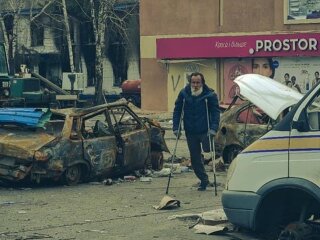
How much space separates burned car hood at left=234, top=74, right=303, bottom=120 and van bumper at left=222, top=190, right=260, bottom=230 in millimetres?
845

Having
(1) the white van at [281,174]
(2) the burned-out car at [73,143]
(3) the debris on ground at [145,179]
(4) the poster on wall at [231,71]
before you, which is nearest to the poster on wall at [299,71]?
(4) the poster on wall at [231,71]

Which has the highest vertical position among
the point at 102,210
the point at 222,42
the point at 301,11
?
the point at 301,11

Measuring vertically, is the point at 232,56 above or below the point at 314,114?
above

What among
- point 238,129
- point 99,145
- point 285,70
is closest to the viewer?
point 99,145

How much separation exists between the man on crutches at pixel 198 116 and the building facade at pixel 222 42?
23.7 metres

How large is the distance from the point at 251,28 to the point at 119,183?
991 inches

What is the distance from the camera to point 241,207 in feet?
26.4

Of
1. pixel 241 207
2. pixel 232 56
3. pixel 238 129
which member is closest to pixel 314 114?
pixel 241 207

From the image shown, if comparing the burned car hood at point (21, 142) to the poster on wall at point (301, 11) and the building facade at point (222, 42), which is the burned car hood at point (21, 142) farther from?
the poster on wall at point (301, 11)

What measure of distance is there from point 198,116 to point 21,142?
2914mm

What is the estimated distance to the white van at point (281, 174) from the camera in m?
7.50

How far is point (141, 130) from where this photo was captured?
48.9 feet

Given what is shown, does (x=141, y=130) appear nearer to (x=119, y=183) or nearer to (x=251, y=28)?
(x=119, y=183)

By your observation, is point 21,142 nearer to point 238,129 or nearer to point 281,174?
point 238,129
